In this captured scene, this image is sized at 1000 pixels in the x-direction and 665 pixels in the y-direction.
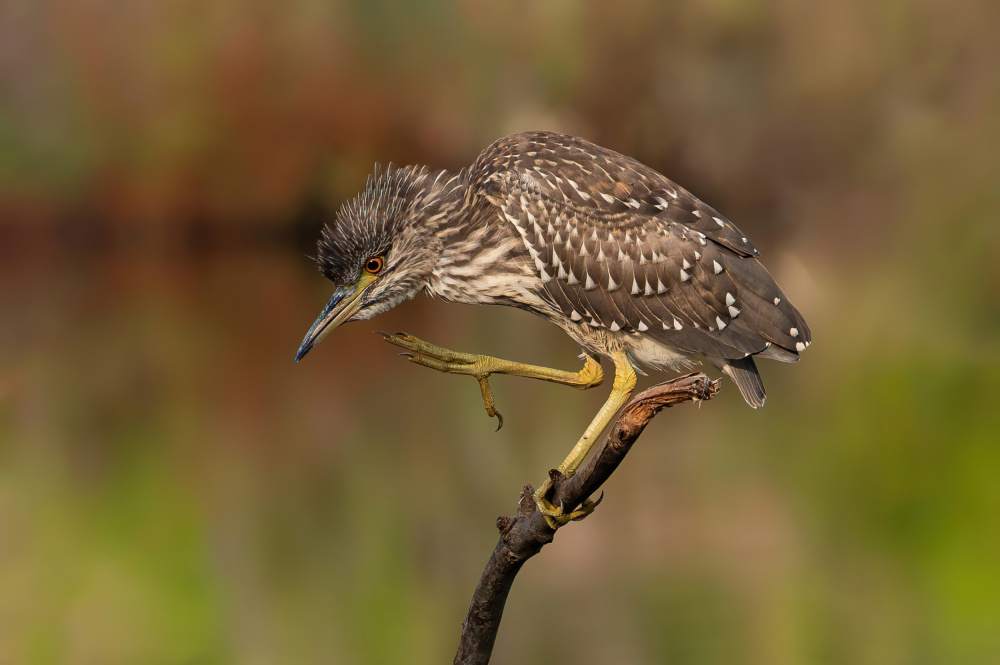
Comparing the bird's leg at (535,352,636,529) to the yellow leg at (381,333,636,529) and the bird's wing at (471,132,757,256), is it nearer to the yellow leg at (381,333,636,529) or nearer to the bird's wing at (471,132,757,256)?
the yellow leg at (381,333,636,529)

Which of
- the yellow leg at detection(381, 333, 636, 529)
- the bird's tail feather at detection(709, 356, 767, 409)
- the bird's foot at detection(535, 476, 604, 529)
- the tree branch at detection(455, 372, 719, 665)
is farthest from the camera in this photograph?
the bird's tail feather at detection(709, 356, 767, 409)

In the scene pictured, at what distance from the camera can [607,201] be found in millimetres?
1987

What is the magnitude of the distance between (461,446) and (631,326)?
12.9 ft

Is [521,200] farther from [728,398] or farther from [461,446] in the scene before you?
[728,398]

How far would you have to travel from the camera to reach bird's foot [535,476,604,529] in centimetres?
175

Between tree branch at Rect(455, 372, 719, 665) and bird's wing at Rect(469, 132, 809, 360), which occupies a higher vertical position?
bird's wing at Rect(469, 132, 809, 360)

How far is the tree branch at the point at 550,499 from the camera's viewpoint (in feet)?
4.99

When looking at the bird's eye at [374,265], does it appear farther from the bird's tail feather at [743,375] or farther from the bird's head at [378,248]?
the bird's tail feather at [743,375]

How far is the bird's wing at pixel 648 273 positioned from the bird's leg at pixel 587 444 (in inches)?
4.3

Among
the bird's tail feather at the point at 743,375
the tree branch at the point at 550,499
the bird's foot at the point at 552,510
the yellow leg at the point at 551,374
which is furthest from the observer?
the bird's tail feather at the point at 743,375

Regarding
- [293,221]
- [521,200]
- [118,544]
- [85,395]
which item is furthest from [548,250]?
[85,395]

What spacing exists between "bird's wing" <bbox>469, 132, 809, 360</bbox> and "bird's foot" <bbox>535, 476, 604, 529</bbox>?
42 centimetres

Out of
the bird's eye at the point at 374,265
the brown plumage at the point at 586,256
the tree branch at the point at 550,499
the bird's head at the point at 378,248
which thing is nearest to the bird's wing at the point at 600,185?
the brown plumage at the point at 586,256

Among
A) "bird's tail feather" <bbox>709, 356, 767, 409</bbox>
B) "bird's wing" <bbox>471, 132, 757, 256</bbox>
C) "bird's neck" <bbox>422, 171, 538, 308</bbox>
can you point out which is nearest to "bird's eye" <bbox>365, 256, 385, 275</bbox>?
"bird's neck" <bbox>422, 171, 538, 308</bbox>
